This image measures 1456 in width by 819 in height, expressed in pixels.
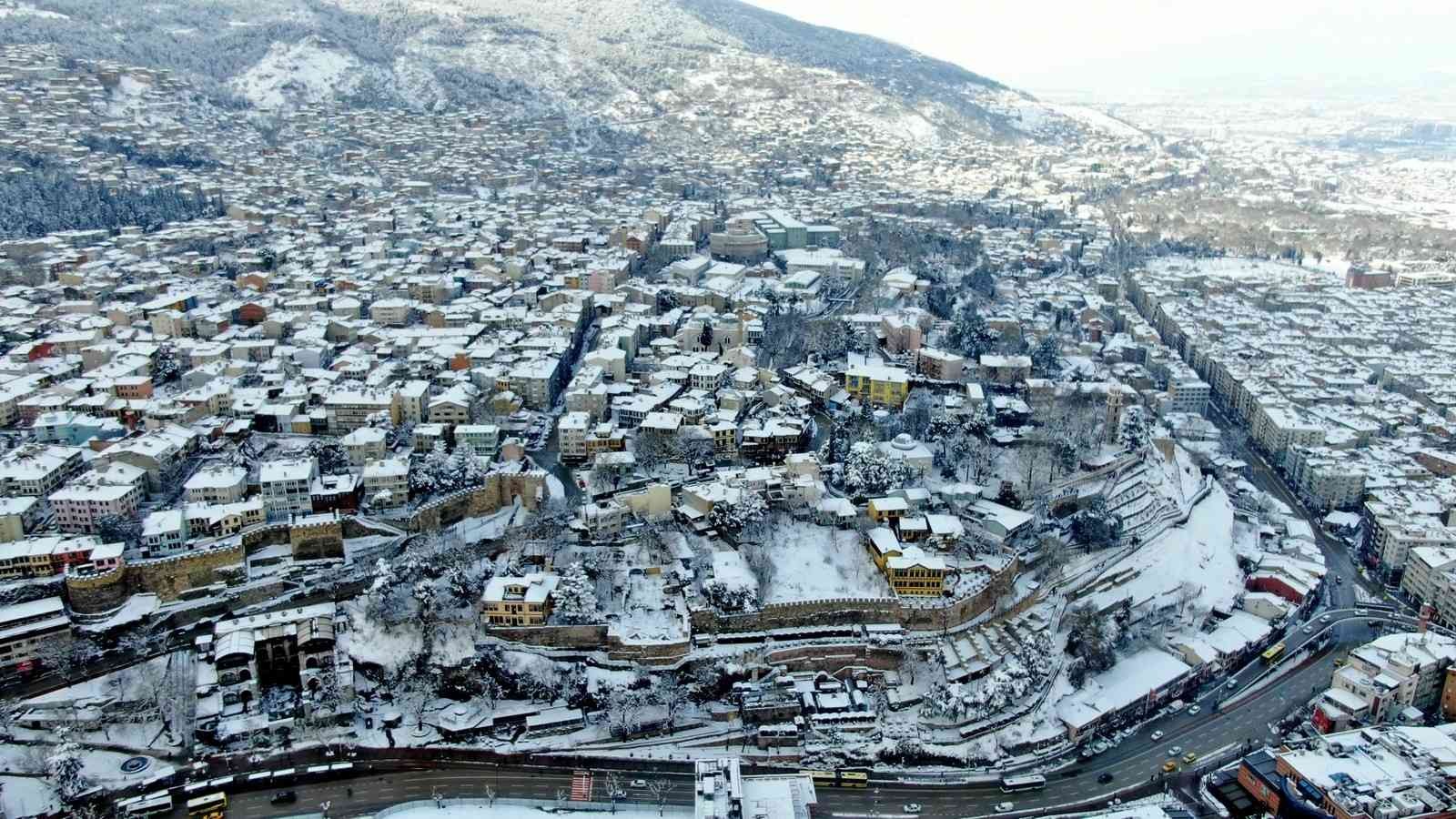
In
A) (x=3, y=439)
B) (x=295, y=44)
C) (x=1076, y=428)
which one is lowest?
(x=3, y=439)

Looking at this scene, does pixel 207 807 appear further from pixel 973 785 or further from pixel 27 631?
pixel 973 785

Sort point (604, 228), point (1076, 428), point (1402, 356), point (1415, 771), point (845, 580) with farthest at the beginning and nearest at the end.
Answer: point (604, 228) → point (1402, 356) → point (1076, 428) → point (845, 580) → point (1415, 771)

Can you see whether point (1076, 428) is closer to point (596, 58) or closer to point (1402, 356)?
point (1402, 356)

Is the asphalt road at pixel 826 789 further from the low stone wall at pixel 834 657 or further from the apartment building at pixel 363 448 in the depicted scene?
the apartment building at pixel 363 448

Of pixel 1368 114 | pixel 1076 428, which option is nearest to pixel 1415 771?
pixel 1076 428

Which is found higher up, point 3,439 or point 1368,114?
point 1368,114

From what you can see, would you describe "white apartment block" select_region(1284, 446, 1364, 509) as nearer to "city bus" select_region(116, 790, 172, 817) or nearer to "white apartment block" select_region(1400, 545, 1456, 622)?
"white apartment block" select_region(1400, 545, 1456, 622)
